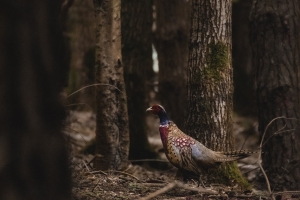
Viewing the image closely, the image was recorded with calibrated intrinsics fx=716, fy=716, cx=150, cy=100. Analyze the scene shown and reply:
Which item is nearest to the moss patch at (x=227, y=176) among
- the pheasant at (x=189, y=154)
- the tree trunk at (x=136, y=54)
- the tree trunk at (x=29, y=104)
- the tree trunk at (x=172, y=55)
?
the pheasant at (x=189, y=154)

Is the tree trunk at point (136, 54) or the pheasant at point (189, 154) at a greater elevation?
the tree trunk at point (136, 54)

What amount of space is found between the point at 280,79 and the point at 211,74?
1.92 meters

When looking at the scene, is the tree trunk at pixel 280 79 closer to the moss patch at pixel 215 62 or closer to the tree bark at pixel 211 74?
the tree bark at pixel 211 74

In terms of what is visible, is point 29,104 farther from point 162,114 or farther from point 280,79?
point 280,79

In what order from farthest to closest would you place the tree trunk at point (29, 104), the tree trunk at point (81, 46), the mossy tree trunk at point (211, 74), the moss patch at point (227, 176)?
the tree trunk at point (81, 46), the moss patch at point (227, 176), the mossy tree trunk at point (211, 74), the tree trunk at point (29, 104)

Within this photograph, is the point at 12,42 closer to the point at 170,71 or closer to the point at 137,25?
the point at 137,25

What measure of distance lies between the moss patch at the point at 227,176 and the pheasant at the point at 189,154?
58cm

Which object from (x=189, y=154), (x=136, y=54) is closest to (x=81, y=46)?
(x=136, y=54)

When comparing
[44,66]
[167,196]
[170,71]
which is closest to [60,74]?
[44,66]

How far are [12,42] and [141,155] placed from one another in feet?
33.6

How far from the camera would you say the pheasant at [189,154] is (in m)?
8.56

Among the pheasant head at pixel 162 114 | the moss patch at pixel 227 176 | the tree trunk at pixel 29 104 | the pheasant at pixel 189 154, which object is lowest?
the moss patch at pixel 227 176

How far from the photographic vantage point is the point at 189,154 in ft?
28.2

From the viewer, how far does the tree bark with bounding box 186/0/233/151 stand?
918cm
